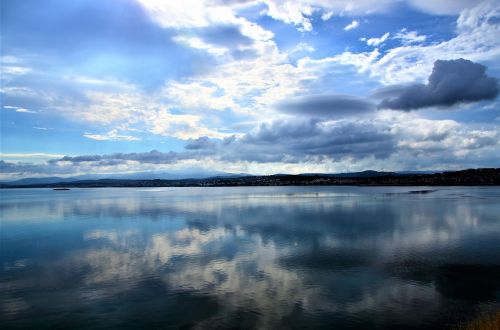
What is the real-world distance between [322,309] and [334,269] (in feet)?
23.9

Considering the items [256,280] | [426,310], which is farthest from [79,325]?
[426,310]

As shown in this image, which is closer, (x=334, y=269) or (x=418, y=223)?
(x=334, y=269)

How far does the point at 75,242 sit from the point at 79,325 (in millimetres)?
23365

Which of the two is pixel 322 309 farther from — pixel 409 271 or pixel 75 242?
Result: pixel 75 242

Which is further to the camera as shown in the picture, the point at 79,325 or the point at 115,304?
the point at 115,304

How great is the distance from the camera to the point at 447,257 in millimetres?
27703

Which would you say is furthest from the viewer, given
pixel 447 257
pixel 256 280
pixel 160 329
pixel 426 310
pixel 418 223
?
pixel 418 223

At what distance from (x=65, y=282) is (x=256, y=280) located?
11.3 metres

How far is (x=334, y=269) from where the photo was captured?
79.9 feet

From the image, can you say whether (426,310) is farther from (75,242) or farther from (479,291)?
(75,242)

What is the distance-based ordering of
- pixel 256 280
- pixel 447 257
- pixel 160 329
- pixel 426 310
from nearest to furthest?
pixel 160 329 → pixel 426 310 → pixel 256 280 → pixel 447 257

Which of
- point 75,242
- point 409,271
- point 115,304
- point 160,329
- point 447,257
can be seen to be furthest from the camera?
point 75,242

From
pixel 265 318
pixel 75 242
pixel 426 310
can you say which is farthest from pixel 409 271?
pixel 75 242

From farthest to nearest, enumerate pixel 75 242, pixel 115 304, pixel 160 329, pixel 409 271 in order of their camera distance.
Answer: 1. pixel 75 242
2. pixel 409 271
3. pixel 115 304
4. pixel 160 329
